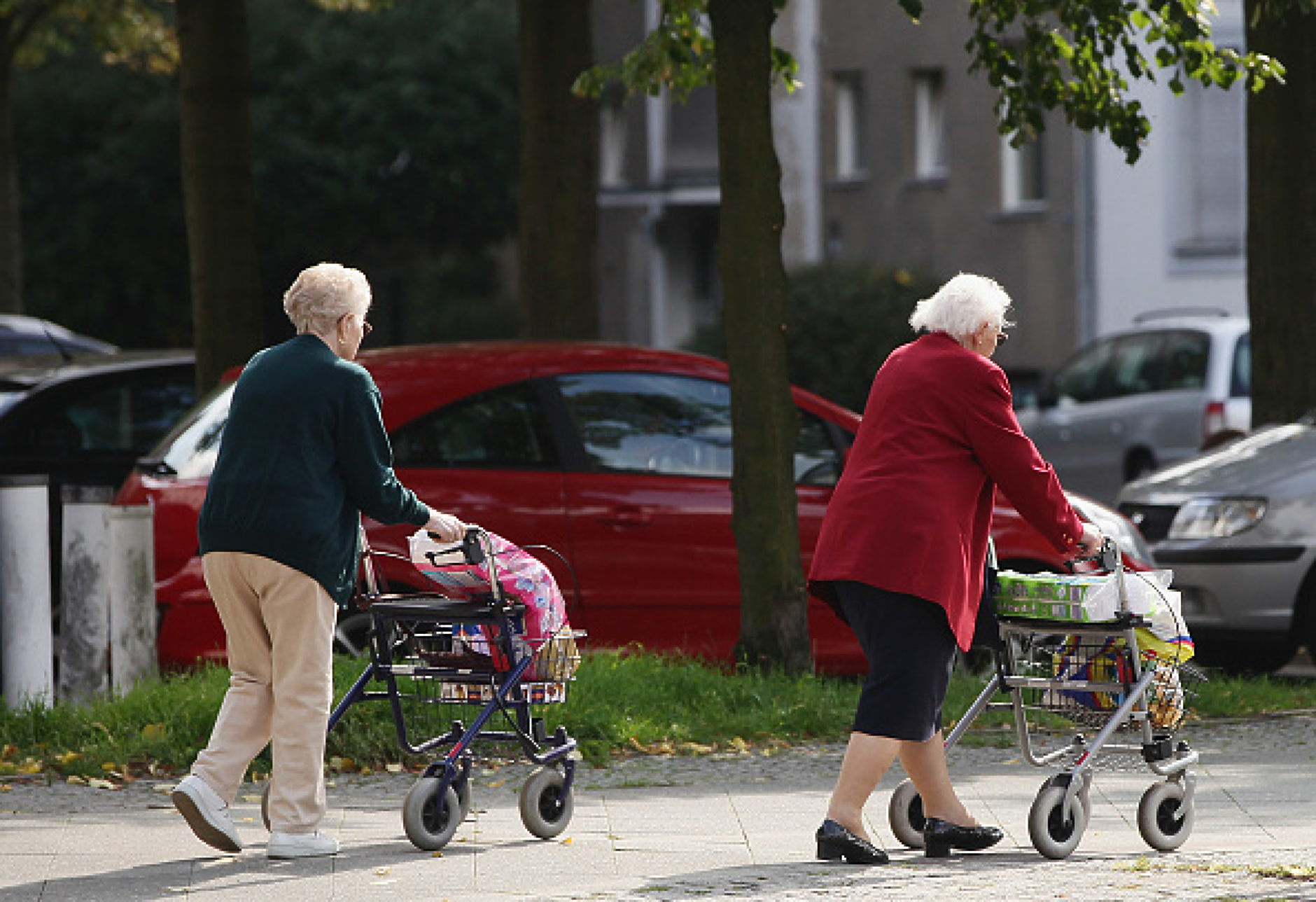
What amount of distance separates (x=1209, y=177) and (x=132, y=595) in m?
22.0

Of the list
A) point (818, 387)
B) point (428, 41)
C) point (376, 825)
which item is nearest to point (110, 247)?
point (428, 41)

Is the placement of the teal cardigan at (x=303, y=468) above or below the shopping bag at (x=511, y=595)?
above

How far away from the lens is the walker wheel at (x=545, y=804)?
718 centimetres

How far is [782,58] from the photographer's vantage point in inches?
484

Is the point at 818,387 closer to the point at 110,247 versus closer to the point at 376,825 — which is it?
the point at 110,247

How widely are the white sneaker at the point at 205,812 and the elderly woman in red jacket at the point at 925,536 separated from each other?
170 cm

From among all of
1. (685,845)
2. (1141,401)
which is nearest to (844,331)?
(1141,401)

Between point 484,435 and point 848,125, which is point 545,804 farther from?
point 848,125

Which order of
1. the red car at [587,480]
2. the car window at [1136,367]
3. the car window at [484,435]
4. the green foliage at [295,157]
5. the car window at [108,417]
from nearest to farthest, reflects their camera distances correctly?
1. the red car at [587,480]
2. the car window at [484,435]
3. the car window at [108,417]
4. the car window at [1136,367]
5. the green foliage at [295,157]

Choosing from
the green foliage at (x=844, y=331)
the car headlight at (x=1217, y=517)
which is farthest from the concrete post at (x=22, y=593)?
the green foliage at (x=844, y=331)

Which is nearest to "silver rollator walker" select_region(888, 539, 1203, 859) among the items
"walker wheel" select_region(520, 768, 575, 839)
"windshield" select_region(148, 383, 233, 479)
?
"walker wheel" select_region(520, 768, 575, 839)

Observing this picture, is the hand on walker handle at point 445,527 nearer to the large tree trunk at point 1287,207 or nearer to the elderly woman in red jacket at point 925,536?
the elderly woman in red jacket at point 925,536

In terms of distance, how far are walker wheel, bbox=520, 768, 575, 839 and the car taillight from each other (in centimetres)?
1346

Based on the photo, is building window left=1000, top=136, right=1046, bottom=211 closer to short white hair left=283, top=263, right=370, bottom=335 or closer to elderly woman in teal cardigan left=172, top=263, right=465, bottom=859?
short white hair left=283, top=263, right=370, bottom=335
